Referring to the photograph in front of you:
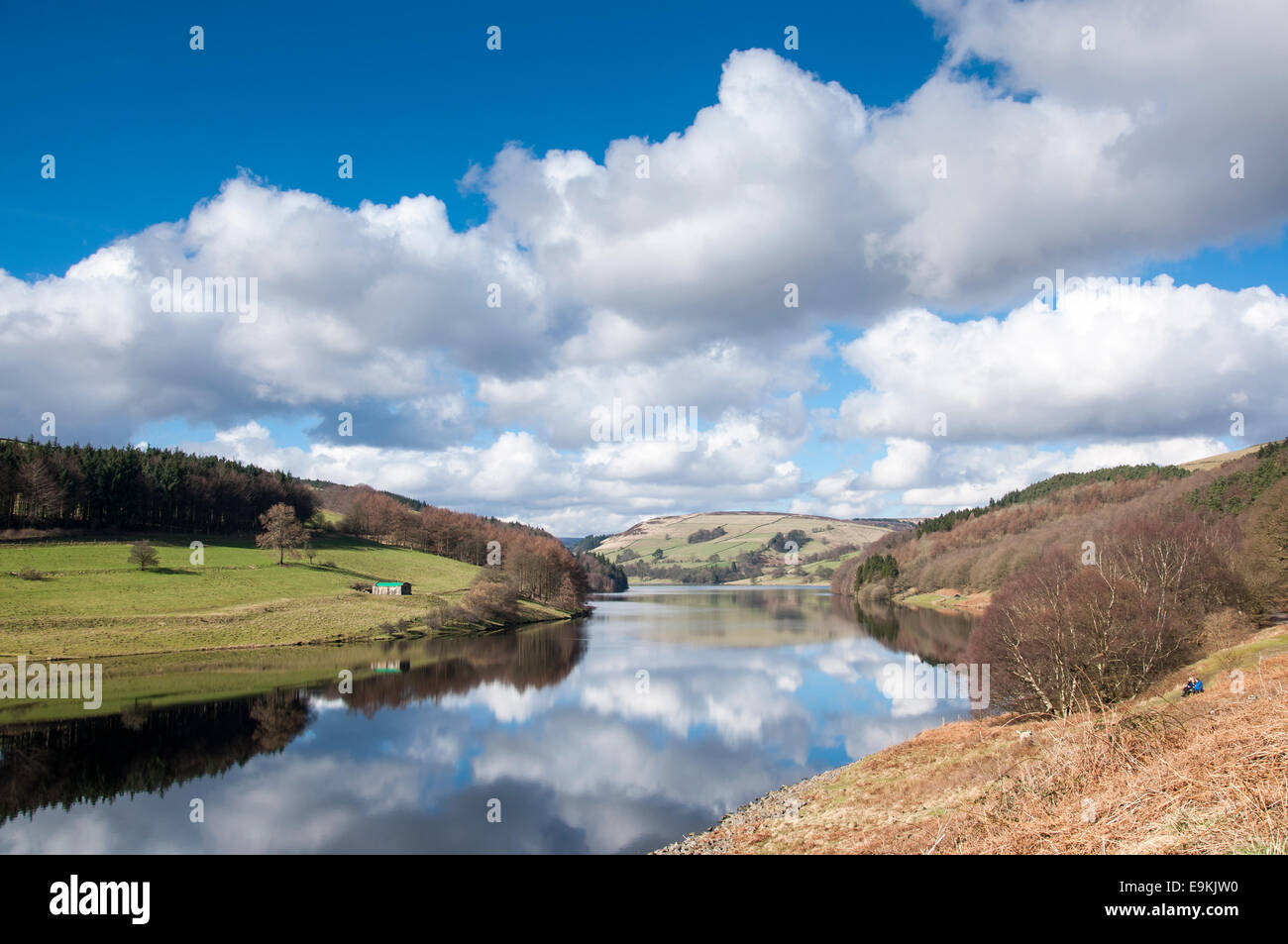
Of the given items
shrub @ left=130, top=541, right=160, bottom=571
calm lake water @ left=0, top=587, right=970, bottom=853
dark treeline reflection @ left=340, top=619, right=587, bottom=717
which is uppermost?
shrub @ left=130, top=541, right=160, bottom=571

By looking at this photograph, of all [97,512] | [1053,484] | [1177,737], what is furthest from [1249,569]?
[1053,484]

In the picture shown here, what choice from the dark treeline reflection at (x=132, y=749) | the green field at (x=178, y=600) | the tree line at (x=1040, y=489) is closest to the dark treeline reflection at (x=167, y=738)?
the dark treeline reflection at (x=132, y=749)

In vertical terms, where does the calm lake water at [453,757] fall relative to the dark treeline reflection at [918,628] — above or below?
above

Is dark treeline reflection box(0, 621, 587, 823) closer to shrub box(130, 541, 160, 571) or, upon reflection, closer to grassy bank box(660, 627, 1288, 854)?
grassy bank box(660, 627, 1288, 854)

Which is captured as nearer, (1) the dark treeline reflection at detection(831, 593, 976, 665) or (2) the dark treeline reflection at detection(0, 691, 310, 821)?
(2) the dark treeline reflection at detection(0, 691, 310, 821)

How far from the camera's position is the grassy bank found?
7199 mm

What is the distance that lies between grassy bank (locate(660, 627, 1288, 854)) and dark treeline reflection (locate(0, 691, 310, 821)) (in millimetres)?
20241

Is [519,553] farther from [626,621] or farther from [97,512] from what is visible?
[97,512]

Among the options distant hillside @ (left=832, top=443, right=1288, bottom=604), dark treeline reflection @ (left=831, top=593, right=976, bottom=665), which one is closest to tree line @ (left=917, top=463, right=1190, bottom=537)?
distant hillside @ (left=832, top=443, right=1288, bottom=604)

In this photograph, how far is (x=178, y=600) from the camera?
189ft

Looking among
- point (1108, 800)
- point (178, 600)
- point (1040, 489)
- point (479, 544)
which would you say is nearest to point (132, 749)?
point (1108, 800)

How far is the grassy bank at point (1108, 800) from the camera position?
23.6 feet

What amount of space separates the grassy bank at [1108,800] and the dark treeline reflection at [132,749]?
20.2 m

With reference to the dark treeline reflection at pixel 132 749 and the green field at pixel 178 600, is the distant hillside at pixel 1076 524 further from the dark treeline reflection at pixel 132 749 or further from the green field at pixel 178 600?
the green field at pixel 178 600
